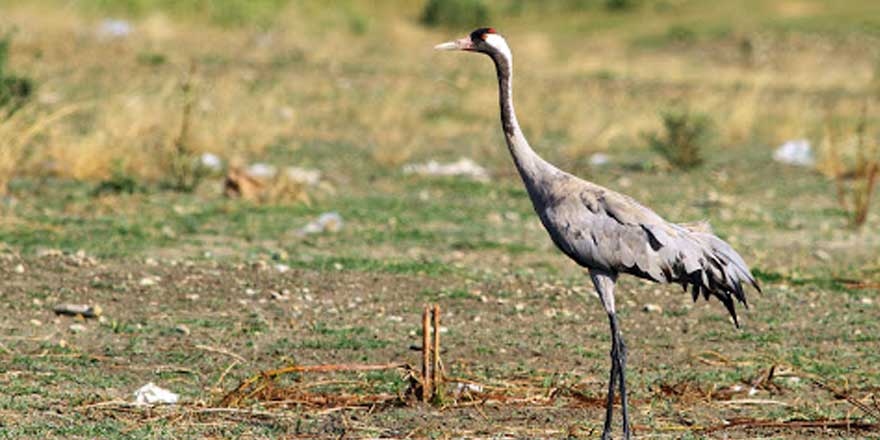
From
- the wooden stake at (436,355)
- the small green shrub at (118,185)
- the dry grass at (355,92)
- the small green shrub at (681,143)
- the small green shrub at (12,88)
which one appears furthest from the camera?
the small green shrub at (681,143)

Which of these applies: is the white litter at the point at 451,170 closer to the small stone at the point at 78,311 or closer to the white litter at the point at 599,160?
the white litter at the point at 599,160

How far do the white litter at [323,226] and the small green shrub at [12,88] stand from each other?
338cm

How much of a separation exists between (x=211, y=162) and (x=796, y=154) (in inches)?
276

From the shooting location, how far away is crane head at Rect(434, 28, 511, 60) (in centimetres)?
662

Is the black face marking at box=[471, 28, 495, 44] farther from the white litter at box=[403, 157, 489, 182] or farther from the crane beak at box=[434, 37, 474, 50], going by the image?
the white litter at box=[403, 157, 489, 182]

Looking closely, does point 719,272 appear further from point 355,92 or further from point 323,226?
point 355,92

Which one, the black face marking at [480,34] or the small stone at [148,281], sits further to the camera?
the small stone at [148,281]

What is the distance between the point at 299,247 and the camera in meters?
10.8

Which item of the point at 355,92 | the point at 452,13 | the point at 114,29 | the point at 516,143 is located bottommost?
the point at 355,92

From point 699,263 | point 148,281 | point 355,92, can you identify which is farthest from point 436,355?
point 355,92

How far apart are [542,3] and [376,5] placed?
5721 mm

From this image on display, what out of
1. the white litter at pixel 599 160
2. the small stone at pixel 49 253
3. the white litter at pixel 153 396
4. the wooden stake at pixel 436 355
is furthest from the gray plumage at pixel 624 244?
the white litter at pixel 599 160

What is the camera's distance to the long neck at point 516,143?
21.6 feet

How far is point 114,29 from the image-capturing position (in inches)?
957
